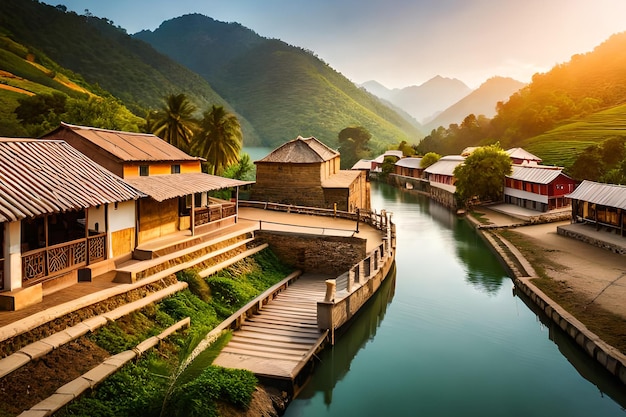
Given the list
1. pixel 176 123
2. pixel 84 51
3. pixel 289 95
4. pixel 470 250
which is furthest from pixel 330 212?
pixel 289 95

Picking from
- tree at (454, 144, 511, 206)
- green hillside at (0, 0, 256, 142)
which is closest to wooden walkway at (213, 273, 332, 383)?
tree at (454, 144, 511, 206)

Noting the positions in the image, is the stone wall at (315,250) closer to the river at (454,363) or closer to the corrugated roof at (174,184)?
the river at (454,363)

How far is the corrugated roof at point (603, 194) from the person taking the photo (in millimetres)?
33306

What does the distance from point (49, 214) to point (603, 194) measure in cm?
3610

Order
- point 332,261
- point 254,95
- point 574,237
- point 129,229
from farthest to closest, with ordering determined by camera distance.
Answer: point 254,95 → point 574,237 → point 332,261 → point 129,229

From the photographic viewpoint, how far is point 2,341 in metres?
10.5

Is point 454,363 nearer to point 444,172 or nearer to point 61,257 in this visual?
point 61,257

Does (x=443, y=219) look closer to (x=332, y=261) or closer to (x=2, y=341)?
(x=332, y=261)

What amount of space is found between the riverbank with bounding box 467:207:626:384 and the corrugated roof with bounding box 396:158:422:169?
52391 mm

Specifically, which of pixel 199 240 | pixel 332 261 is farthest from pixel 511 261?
pixel 199 240

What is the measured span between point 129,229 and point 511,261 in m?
23.8

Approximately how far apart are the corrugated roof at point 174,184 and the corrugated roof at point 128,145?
837 millimetres

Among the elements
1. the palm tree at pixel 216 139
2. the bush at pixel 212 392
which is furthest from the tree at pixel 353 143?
the bush at pixel 212 392

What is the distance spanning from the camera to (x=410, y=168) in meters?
93.9
